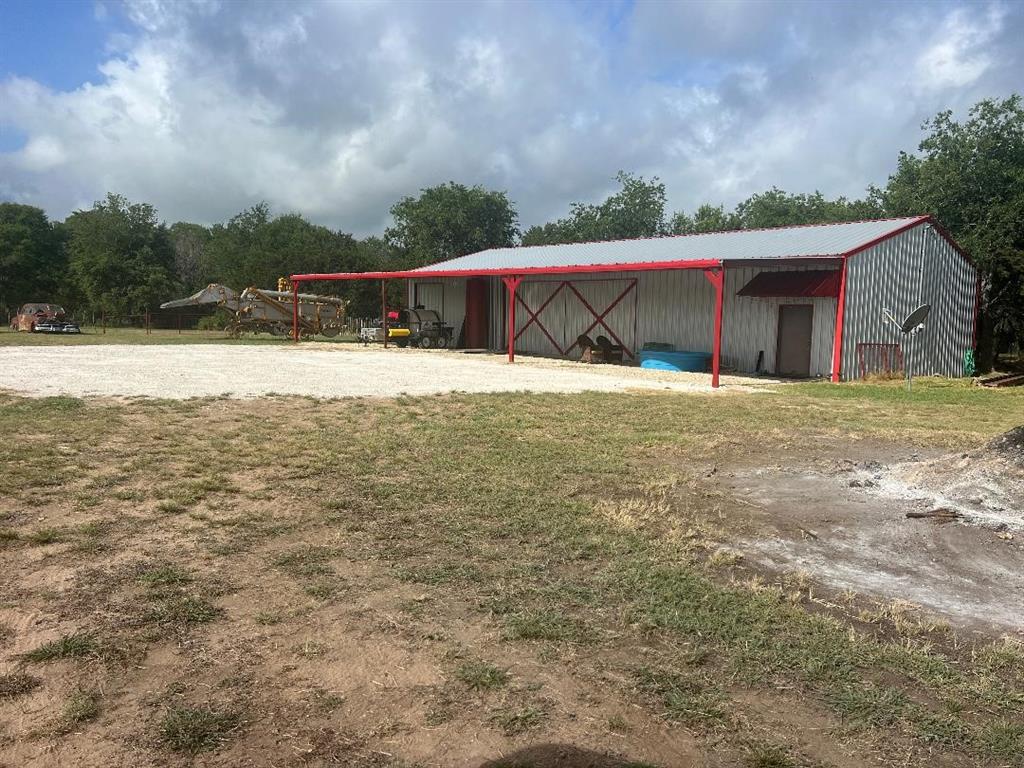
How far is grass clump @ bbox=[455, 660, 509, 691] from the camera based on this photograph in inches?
120

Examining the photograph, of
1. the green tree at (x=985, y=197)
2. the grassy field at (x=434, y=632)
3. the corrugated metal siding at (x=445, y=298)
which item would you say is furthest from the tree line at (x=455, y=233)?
the grassy field at (x=434, y=632)

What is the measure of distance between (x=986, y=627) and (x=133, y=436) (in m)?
7.95

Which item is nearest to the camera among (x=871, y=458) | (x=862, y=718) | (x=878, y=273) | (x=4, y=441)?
(x=862, y=718)

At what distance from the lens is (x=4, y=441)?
7602 millimetres

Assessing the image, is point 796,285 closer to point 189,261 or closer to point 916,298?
point 916,298

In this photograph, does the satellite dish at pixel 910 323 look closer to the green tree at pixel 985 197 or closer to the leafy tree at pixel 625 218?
the green tree at pixel 985 197

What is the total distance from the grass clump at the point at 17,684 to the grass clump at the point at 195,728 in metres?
0.65

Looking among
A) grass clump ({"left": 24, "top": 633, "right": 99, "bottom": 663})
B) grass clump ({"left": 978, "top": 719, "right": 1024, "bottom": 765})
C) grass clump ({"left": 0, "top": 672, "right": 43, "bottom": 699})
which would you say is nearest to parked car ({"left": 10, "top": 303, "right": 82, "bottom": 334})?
grass clump ({"left": 24, "top": 633, "right": 99, "bottom": 663})

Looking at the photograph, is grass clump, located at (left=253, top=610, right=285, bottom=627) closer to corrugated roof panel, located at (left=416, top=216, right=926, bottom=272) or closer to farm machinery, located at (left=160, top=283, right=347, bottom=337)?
corrugated roof panel, located at (left=416, top=216, right=926, bottom=272)

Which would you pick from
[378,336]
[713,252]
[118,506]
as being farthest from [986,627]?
[378,336]

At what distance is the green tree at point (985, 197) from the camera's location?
2380 centimetres

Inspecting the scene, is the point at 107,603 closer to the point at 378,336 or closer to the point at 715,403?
the point at 715,403

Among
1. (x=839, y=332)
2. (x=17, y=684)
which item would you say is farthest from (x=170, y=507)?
(x=839, y=332)

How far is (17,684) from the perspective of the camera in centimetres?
298
